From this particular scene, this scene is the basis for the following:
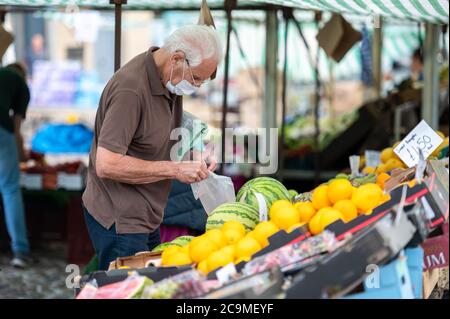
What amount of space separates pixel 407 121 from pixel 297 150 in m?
1.59

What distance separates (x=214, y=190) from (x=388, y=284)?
1.41 m

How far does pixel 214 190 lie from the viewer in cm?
373

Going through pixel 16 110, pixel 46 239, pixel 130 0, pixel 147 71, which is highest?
pixel 130 0

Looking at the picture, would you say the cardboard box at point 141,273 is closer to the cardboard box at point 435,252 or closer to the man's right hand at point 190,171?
the man's right hand at point 190,171

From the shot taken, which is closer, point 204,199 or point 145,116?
point 145,116

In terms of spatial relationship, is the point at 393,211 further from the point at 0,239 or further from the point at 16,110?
the point at 0,239

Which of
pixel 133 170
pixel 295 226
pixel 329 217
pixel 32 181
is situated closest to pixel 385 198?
pixel 329 217

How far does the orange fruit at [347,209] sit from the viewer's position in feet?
9.10

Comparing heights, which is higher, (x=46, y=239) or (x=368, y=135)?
(x=368, y=135)

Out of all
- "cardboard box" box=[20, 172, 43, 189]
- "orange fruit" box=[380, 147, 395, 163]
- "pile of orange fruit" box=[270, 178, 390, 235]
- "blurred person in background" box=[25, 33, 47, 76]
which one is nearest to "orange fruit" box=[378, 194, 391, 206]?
"pile of orange fruit" box=[270, 178, 390, 235]

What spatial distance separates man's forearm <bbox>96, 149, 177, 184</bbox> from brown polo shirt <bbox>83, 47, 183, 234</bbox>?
0.16 feet

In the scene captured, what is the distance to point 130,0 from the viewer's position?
19.6ft
